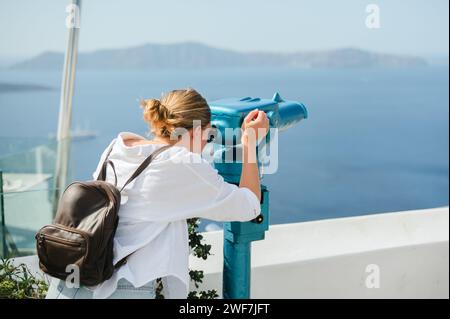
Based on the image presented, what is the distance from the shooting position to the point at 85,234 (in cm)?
118

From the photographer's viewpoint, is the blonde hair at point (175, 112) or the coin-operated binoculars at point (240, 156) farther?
the coin-operated binoculars at point (240, 156)

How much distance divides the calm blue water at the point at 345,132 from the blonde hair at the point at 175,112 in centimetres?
1416

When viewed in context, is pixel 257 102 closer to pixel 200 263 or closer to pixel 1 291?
pixel 200 263

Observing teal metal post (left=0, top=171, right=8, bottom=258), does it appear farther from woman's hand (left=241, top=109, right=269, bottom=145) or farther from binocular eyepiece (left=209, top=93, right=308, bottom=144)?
woman's hand (left=241, top=109, right=269, bottom=145)

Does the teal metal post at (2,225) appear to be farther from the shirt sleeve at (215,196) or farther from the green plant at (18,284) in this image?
the shirt sleeve at (215,196)

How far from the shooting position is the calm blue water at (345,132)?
19375mm

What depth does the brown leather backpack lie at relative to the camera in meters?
1.19

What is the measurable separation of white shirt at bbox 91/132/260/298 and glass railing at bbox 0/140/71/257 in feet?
3.54

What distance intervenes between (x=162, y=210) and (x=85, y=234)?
6.7 inches

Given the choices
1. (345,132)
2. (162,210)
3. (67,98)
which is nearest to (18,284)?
(162,210)

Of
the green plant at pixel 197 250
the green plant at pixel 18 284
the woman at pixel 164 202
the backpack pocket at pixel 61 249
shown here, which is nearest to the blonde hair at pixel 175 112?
the woman at pixel 164 202

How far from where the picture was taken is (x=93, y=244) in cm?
119

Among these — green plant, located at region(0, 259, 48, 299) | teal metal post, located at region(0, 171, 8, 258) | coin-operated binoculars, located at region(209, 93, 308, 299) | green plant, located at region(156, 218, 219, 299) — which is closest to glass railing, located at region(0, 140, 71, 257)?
teal metal post, located at region(0, 171, 8, 258)

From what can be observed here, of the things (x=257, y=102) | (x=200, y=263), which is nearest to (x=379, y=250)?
(x=200, y=263)
